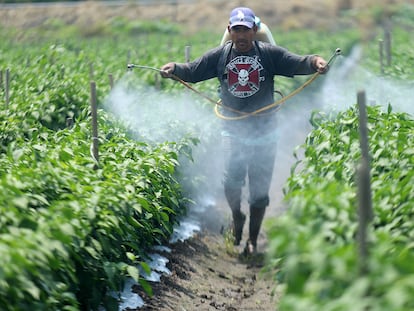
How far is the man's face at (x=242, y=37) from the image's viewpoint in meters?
7.86

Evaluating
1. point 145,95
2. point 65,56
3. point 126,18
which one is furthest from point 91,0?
point 145,95

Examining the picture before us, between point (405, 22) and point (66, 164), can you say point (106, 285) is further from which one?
point (405, 22)

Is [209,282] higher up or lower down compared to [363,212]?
higher up

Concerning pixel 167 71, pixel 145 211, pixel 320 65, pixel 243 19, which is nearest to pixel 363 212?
pixel 145 211

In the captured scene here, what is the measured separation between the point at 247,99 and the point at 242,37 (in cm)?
59

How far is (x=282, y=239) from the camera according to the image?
161 inches

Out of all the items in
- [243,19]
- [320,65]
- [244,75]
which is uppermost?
[243,19]

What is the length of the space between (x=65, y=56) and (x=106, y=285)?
932 cm

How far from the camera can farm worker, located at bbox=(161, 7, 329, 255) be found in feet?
26.2

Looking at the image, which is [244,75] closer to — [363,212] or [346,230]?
[346,230]

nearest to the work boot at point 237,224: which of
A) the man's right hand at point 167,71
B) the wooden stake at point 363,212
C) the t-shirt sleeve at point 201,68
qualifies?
the t-shirt sleeve at point 201,68

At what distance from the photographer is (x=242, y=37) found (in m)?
7.88

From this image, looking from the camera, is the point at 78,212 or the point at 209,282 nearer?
the point at 78,212

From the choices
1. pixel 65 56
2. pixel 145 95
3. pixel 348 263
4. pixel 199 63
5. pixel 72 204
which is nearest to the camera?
pixel 348 263
